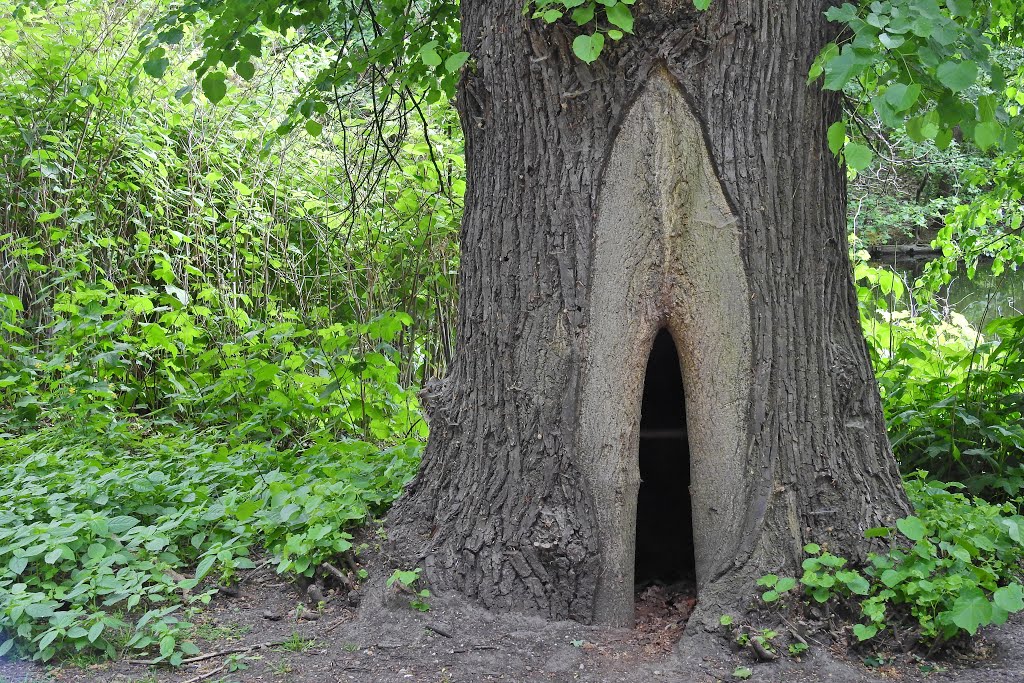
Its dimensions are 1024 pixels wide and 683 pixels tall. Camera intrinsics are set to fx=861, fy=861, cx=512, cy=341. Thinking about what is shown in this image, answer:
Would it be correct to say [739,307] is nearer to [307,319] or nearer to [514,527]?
[514,527]

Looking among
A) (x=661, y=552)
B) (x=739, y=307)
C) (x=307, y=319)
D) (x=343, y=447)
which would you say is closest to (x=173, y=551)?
(x=343, y=447)

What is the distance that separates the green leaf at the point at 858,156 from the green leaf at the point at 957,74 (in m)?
0.29

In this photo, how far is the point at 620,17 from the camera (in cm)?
270

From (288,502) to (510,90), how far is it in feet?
6.07

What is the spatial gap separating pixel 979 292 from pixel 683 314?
39.1 ft

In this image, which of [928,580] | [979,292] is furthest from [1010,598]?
[979,292]

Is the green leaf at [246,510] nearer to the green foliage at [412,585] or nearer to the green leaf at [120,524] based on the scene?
the green leaf at [120,524]

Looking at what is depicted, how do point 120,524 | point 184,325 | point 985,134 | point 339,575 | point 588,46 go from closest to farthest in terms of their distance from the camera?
point 985,134 < point 588,46 < point 339,575 < point 120,524 < point 184,325

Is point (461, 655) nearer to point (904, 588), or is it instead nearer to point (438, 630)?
point (438, 630)

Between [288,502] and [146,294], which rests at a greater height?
[146,294]

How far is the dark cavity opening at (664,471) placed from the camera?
3.72 meters

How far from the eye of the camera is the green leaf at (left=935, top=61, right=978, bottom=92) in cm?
238

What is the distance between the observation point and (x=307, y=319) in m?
6.74

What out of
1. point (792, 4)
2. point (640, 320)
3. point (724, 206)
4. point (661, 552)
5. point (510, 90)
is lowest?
point (661, 552)
